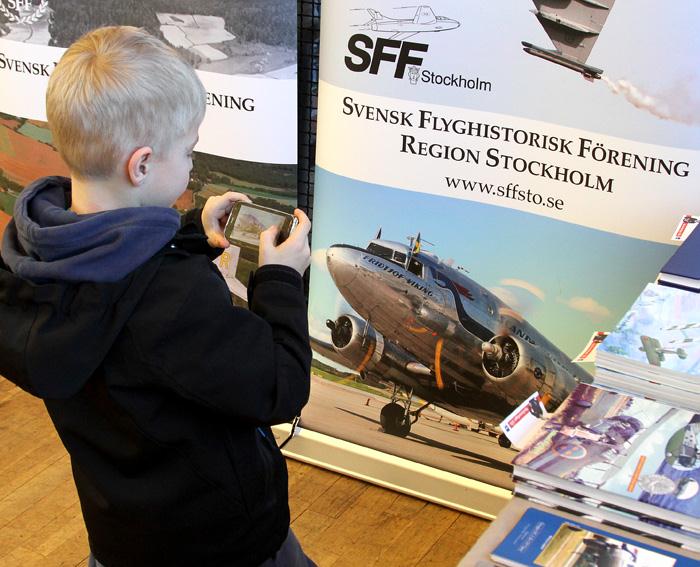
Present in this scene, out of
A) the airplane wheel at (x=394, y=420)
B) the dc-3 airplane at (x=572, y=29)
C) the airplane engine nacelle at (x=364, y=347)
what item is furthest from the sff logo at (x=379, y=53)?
the airplane wheel at (x=394, y=420)

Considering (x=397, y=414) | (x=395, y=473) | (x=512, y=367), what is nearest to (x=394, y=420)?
(x=397, y=414)

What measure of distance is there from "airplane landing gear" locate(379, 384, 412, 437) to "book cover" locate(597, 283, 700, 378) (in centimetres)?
107

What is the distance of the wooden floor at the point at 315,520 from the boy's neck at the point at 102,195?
136cm

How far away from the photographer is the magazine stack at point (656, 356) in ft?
4.20

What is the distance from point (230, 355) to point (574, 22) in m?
1.13

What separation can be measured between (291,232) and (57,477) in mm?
1536

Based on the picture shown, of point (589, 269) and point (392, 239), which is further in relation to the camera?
point (392, 239)

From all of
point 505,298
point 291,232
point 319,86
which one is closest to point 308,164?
point 319,86

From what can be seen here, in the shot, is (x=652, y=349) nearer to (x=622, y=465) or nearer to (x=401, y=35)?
(x=622, y=465)

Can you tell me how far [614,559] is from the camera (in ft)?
3.59

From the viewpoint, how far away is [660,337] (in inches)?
52.6

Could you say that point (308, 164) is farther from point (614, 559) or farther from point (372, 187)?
point (614, 559)

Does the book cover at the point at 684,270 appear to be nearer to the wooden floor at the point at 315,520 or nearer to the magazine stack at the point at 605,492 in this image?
the magazine stack at the point at 605,492

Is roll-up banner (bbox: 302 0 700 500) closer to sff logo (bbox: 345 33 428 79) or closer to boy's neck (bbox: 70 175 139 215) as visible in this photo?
sff logo (bbox: 345 33 428 79)
